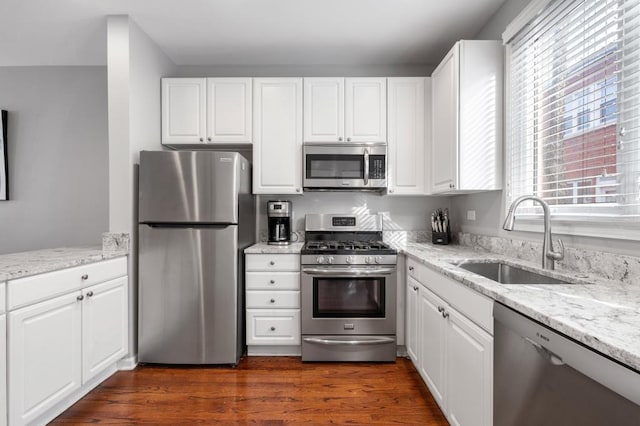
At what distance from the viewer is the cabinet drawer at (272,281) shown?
251 centimetres

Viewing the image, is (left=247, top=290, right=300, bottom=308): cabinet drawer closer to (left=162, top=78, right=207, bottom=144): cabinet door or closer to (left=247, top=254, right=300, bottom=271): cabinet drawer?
(left=247, top=254, right=300, bottom=271): cabinet drawer

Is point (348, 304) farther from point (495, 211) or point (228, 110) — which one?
point (228, 110)

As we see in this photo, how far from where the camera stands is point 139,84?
8.03 ft

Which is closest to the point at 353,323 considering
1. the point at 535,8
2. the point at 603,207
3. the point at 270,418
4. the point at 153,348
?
the point at 270,418

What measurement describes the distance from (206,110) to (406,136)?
71.2 inches

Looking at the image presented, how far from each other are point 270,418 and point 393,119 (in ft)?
7.97

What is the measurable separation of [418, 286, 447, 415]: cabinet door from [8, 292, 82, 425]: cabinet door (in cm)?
207

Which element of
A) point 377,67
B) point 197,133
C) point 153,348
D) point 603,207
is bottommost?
point 153,348

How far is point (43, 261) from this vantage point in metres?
1.76

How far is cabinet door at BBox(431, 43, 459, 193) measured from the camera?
7.16ft

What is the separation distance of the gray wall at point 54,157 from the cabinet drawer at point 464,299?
3.10 m

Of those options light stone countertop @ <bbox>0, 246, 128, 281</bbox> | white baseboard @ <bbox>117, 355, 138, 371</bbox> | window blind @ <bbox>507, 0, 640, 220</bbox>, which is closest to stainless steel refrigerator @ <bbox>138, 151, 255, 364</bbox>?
white baseboard @ <bbox>117, 355, 138, 371</bbox>

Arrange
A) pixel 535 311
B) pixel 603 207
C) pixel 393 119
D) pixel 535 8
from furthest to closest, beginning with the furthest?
1. pixel 393 119
2. pixel 535 8
3. pixel 603 207
4. pixel 535 311

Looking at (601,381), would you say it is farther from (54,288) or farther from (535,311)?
(54,288)
